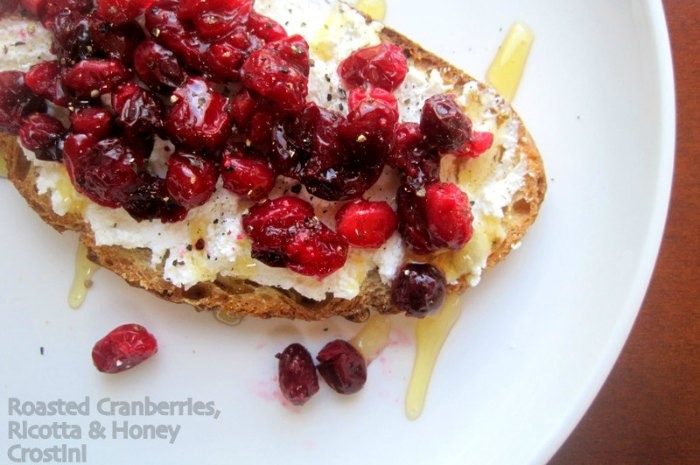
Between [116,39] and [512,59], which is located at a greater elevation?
[512,59]

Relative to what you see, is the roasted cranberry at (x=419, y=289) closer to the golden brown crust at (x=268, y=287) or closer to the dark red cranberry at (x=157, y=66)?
the golden brown crust at (x=268, y=287)

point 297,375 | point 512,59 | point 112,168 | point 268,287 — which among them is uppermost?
point 512,59

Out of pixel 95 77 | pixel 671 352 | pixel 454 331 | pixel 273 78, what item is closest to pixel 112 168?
pixel 95 77

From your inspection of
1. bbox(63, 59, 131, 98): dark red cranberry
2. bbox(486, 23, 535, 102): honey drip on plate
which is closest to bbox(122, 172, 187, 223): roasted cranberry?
bbox(63, 59, 131, 98): dark red cranberry

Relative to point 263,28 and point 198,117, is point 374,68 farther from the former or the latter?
point 198,117

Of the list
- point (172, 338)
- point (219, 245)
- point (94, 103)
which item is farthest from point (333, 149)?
point (172, 338)

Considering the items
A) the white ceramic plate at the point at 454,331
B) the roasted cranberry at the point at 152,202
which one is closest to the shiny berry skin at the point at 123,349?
the white ceramic plate at the point at 454,331

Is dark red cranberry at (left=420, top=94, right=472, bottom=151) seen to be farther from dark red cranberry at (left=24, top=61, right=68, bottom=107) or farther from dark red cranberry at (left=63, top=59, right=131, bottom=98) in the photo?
dark red cranberry at (left=24, top=61, right=68, bottom=107)
